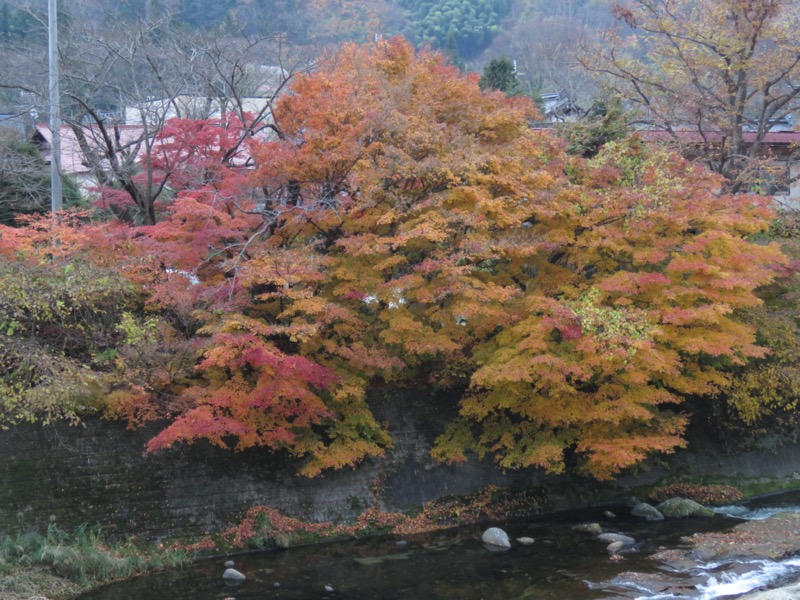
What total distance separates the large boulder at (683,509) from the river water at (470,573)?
0.83 m

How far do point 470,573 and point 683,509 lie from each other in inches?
244

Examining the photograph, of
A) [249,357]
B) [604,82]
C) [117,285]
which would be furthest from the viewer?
[604,82]

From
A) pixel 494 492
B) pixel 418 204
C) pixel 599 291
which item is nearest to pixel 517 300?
pixel 599 291

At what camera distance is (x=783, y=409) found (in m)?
18.7

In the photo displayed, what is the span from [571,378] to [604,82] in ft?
38.6

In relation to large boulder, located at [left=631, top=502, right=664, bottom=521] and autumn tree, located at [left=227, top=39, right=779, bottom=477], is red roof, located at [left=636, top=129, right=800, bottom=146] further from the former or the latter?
large boulder, located at [left=631, top=502, right=664, bottom=521]

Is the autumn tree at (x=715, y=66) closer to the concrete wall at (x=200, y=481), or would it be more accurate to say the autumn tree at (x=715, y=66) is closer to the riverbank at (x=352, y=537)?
the riverbank at (x=352, y=537)

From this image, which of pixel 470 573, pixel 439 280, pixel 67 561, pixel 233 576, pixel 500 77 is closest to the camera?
pixel 67 561

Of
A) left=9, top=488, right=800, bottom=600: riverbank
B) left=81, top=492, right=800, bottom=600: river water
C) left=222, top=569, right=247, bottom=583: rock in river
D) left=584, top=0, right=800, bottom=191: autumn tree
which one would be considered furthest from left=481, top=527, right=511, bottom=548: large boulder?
left=584, top=0, right=800, bottom=191: autumn tree

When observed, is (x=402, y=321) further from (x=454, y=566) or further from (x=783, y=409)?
(x=783, y=409)

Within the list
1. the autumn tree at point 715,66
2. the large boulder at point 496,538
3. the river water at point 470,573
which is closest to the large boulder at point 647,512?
the river water at point 470,573

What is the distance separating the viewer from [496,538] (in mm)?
14633

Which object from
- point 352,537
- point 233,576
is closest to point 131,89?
point 352,537

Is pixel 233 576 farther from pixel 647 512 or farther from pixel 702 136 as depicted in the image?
pixel 702 136
